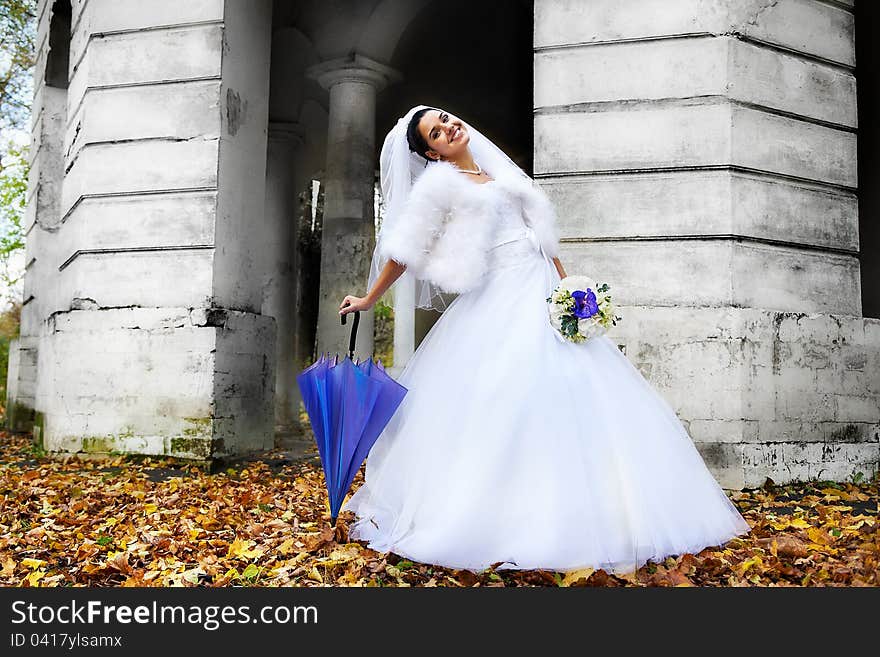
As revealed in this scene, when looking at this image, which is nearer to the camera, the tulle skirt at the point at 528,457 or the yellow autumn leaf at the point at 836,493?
the tulle skirt at the point at 528,457

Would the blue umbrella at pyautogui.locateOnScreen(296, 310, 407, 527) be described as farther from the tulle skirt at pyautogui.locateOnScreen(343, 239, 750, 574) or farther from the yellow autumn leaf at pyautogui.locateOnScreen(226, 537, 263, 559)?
the yellow autumn leaf at pyautogui.locateOnScreen(226, 537, 263, 559)

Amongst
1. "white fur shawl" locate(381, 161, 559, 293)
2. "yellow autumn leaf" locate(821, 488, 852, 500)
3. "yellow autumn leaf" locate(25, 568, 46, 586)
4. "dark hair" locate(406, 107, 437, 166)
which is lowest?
"yellow autumn leaf" locate(25, 568, 46, 586)

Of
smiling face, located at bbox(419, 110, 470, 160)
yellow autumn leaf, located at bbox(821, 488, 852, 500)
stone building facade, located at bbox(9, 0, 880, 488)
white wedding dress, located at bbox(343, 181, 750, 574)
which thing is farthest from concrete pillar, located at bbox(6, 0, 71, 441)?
yellow autumn leaf, located at bbox(821, 488, 852, 500)

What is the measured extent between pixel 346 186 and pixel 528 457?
6.69 meters

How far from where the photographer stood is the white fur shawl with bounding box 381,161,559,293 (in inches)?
149

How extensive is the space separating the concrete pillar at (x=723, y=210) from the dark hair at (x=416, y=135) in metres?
2.22

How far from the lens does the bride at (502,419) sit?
325 cm

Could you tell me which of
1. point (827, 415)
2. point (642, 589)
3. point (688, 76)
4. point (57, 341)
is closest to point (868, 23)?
point (688, 76)

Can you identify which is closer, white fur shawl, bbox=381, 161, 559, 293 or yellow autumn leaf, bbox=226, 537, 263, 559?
white fur shawl, bbox=381, 161, 559, 293

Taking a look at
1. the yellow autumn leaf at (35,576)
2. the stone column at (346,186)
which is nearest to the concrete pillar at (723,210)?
the stone column at (346,186)

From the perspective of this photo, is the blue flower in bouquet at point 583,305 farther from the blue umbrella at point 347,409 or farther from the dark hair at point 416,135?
the dark hair at point 416,135

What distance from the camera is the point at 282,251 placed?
1216 cm

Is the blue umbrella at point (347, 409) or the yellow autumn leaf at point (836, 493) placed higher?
the blue umbrella at point (347, 409)

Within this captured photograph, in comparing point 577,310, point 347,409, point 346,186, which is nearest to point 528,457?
point 577,310
